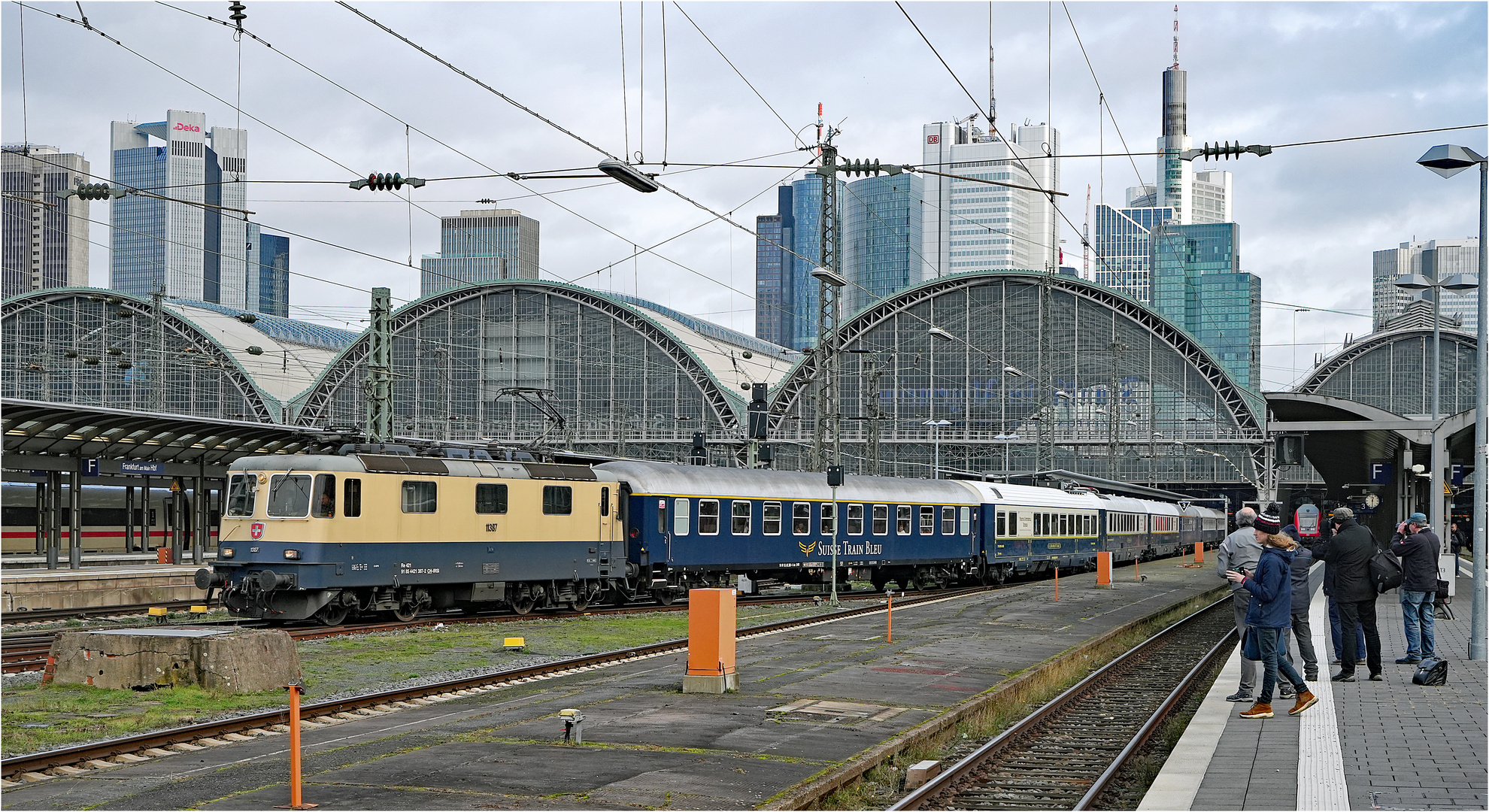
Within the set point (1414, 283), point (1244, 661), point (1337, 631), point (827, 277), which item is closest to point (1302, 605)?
point (1244, 661)

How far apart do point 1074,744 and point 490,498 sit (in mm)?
15747

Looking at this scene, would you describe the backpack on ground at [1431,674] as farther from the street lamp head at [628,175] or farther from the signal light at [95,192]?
the signal light at [95,192]

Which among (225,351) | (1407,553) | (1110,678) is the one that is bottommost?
(1110,678)

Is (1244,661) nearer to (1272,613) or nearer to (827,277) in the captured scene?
(1272,613)

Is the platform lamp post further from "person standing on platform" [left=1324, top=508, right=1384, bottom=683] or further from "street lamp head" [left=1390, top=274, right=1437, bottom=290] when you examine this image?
"person standing on platform" [left=1324, top=508, right=1384, bottom=683]

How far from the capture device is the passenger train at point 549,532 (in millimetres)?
24891

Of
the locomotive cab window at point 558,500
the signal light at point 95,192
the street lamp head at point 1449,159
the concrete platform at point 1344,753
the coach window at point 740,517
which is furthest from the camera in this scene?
the coach window at point 740,517

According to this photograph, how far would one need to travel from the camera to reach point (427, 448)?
1094 inches

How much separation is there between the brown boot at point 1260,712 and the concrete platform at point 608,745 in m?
3.33

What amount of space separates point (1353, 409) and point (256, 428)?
210 feet

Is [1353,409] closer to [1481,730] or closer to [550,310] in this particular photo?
[550,310]

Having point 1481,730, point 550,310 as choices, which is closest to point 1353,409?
point 550,310

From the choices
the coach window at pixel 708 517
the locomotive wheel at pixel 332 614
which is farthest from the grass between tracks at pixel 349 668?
the coach window at pixel 708 517

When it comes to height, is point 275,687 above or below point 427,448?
below
